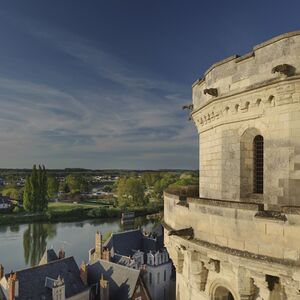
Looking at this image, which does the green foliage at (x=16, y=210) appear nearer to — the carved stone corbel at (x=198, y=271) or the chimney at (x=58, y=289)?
the chimney at (x=58, y=289)

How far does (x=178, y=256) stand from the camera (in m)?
9.44

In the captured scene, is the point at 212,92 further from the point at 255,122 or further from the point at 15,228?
the point at 15,228

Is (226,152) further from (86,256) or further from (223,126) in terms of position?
(86,256)

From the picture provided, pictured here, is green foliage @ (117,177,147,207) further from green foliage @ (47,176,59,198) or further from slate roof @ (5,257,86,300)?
slate roof @ (5,257,86,300)

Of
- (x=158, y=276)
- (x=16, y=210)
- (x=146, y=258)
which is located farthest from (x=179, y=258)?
(x=16, y=210)

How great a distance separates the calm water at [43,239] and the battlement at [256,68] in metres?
40.1

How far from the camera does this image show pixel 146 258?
124ft

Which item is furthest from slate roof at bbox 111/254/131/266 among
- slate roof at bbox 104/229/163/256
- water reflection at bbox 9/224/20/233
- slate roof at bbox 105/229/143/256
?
water reflection at bbox 9/224/20/233

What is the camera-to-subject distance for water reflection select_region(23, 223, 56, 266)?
49.6m

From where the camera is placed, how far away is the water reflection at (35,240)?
49.6 m

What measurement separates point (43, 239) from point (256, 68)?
60.7 m

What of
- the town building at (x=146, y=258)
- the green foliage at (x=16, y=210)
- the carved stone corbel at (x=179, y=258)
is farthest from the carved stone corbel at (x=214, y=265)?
the green foliage at (x=16, y=210)

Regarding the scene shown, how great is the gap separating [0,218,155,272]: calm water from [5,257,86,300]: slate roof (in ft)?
51.0

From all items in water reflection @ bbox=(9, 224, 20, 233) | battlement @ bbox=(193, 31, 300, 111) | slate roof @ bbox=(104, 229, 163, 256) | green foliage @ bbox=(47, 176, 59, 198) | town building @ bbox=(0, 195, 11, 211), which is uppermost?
battlement @ bbox=(193, 31, 300, 111)
